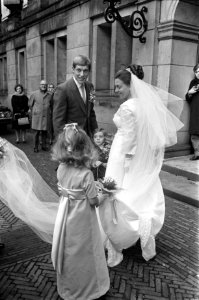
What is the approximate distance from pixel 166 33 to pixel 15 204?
5149mm

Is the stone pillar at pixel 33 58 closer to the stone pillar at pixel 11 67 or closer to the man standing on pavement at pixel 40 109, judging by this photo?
the stone pillar at pixel 11 67

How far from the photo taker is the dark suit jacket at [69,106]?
12.6 ft

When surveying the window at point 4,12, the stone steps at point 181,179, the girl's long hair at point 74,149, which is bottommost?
the stone steps at point 181,179

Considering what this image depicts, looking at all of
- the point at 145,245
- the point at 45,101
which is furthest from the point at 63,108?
the point at 45,101

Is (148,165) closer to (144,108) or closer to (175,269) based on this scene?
(144,108)

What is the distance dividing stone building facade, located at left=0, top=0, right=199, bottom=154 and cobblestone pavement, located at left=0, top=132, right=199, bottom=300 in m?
3.86

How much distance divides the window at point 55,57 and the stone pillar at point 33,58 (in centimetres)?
40

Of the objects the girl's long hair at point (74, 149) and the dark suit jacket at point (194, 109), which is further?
the dark suit jacket at point (194, 109)

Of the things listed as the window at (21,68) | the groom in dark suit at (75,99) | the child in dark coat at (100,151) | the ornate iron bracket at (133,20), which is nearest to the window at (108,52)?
the ornate iron bracket at (133,20)

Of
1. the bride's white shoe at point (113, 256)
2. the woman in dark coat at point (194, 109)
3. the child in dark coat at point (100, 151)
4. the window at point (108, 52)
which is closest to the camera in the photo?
the bride's white shoe at point (113, 256)

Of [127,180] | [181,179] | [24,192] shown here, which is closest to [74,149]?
[24,192]

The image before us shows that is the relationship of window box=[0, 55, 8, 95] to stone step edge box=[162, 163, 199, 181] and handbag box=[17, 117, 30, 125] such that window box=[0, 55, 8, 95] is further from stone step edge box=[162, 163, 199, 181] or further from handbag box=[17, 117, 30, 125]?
stone step edge box=[162, 163, 199, 181]

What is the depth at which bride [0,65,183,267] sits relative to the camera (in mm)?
3053

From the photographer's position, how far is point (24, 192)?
10.1ft
